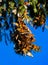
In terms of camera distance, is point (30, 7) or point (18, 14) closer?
point (18, 14)

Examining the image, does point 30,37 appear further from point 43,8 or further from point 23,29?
point 43,8

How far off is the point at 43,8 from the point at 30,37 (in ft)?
0.47

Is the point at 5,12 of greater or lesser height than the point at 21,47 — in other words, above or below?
above

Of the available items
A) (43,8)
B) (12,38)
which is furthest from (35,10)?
(12,38)

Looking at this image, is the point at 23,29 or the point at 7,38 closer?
the point at 23,29

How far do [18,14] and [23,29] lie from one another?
6cm

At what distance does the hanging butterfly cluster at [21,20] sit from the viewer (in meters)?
1.02

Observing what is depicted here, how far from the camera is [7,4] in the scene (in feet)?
3.42

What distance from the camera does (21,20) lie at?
1.03m

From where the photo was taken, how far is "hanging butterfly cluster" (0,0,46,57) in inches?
40.3

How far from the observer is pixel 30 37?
1.04m

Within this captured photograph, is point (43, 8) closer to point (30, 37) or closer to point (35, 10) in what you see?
point (35, 10)

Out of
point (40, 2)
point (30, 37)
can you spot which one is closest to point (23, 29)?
point (30, 37)

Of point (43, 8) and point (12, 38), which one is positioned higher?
point (43, 8)
